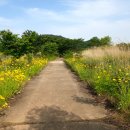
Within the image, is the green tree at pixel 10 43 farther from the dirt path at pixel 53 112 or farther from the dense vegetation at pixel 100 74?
the dirt path at pixel 53 112

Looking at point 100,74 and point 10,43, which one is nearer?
Result: point 100,74

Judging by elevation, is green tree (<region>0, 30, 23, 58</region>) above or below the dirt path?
above

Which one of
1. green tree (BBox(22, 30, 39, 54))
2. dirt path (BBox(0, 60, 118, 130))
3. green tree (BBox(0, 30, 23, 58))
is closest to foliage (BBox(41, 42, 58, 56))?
green tree (BBox(22, 30, 39, 54))

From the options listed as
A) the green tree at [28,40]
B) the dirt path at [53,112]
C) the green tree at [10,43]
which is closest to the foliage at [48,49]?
the green tree at [28,40]

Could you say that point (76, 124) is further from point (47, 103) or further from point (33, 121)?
point (47, 103)

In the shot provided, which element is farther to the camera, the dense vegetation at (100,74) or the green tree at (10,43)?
the green tree at (10,43)

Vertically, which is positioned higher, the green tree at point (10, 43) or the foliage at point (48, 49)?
the green tree at point (10, 43)

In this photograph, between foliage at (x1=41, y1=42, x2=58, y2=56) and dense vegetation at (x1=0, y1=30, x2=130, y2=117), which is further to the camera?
foliage at (x1=41, y1=42, x2=58, y2=56)

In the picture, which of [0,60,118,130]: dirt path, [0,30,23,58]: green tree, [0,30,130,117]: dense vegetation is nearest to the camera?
[0,60,118,130]: dirt path

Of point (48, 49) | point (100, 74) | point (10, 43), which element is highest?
point (10, 43)

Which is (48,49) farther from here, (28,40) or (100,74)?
(100,74)

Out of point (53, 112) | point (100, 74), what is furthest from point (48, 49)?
point (53, 112)

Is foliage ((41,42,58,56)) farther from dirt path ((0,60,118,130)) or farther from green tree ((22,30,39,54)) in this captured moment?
dirt path ((0,60,118,130))

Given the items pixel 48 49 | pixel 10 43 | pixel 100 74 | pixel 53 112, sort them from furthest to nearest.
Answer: pixel 48 49, pixel 10 43, pixel 100 74, pixel 53 112
